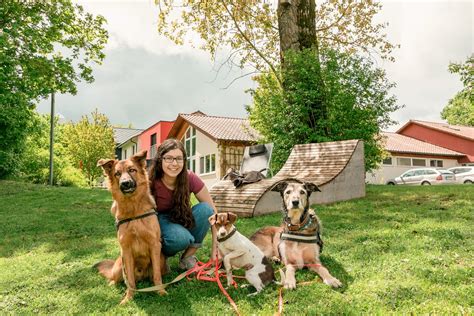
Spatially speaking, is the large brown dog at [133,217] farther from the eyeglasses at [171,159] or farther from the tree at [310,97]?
the tree at [310,97]

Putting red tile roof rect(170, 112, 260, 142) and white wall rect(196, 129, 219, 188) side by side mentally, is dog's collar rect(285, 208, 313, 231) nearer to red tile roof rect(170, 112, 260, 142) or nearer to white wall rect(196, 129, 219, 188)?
red tile roof rect(170, 112, 260, 142)

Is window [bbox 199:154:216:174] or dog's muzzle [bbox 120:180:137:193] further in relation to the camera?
window [bbox 199:154:216:174]

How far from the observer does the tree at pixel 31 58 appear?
16.7 m

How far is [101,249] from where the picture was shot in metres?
6.54

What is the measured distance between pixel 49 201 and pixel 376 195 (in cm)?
1020

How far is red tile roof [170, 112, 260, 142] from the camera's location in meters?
26.7

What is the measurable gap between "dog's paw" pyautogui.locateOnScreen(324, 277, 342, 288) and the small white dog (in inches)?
21.9

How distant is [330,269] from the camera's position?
471 cm

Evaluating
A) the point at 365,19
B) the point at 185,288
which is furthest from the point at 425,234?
the point at 365,19

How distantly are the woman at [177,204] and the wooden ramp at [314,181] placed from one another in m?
3.80

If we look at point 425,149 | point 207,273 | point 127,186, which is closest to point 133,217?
point 127,186

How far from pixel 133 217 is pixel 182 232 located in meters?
0.77

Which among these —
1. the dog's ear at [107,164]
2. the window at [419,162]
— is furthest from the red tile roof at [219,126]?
the dog's ear at [107,164]

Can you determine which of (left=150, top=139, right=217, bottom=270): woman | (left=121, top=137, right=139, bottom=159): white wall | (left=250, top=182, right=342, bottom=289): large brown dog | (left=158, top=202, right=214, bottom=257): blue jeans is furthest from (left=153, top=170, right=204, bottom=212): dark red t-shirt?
(left=121, top=137, right=139, bottom=159): white wall
